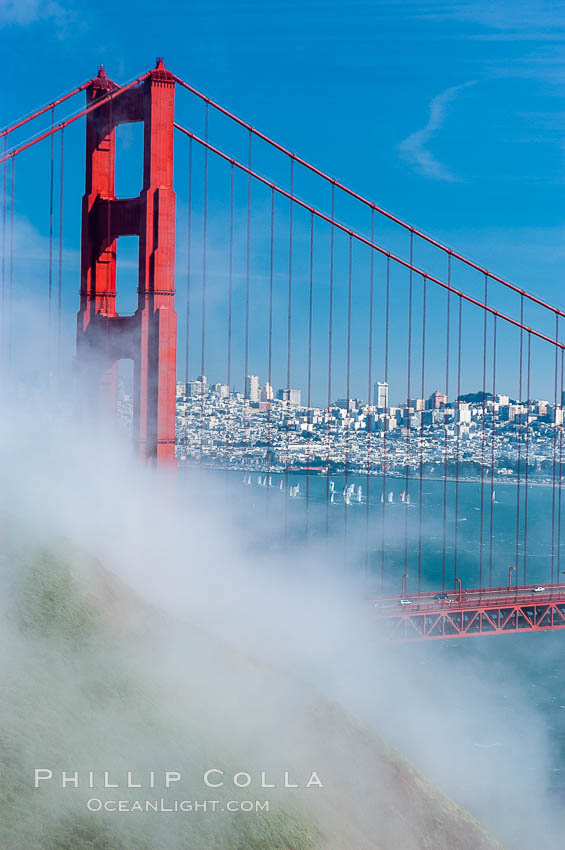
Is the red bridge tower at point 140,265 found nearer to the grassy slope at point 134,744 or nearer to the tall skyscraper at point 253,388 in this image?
the grassy slope at point 134,744

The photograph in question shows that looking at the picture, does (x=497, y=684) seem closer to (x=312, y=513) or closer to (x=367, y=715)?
(x=367, y=715)

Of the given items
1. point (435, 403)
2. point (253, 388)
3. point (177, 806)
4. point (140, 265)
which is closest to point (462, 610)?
point (140, 265)

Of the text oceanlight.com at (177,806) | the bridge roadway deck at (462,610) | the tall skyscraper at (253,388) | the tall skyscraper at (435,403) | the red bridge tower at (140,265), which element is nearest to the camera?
the text oceanlight.com at (177,806)

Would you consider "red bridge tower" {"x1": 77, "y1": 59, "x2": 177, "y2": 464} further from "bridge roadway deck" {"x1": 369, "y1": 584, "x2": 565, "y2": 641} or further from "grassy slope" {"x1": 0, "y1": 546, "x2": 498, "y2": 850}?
"bridge roadway deck" {"x1": 369, "y1": 584, "x2": 565, "y2": 641}

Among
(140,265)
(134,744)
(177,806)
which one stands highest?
(140,265)

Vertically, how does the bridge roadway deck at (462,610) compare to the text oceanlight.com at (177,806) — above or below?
below

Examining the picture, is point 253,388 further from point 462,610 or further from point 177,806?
point 177,806

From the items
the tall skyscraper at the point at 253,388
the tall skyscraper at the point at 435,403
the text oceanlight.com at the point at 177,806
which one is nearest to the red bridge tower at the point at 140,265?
the text oceanlight.com at the point at 177,806

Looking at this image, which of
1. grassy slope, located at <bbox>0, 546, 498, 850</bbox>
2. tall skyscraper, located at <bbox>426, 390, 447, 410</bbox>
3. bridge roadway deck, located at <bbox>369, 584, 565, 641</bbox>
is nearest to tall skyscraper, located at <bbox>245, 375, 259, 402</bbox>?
tall skyscraper, located at <bbox>426, 390, 447, 410</bbox>
